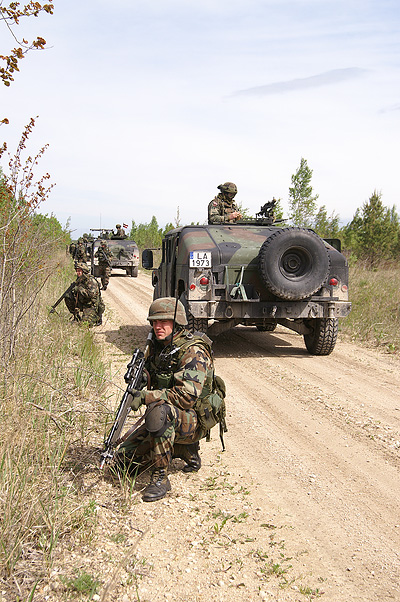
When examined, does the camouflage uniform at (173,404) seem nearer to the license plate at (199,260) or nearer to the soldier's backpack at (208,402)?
the soldier's backpack at (208,402)

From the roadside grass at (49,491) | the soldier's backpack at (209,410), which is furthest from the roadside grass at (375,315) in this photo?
the soldier's backpack at (209,410)

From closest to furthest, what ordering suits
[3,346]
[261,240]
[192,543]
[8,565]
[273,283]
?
[8,565] → [192,543] → [3,346] → [273,283] → [261,240]

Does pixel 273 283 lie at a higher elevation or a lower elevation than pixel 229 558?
higher

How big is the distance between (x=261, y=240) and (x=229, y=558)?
216 inches

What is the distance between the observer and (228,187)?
9164 millimetres

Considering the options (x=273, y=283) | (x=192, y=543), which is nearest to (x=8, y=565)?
(x=192, y=543)

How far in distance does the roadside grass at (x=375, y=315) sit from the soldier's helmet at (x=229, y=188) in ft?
10.0

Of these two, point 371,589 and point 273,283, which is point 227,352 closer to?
point 273,283

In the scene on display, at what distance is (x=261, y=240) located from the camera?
7863 mm

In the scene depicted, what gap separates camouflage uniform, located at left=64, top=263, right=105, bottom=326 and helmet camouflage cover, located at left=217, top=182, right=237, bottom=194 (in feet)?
8.86

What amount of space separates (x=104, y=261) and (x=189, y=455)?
14066 millimetres

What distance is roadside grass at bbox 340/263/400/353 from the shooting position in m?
8.99

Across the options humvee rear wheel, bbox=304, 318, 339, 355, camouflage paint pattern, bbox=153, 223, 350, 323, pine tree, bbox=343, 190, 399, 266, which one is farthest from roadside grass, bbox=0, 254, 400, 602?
pine tree, bbox=343, 190, 399, 266

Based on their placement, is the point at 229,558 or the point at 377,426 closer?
the point at 229,558
